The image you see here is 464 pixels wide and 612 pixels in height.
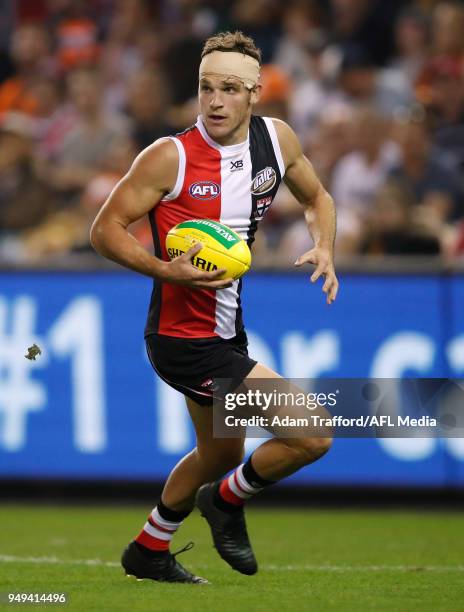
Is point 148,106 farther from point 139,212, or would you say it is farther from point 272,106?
point 139,212

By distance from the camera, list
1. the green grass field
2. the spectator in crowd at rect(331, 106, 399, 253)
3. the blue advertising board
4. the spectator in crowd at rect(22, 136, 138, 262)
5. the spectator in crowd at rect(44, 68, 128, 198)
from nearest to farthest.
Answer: the green grass field < the blue advertising board < the spectator in crowd at rect(22, 136, 138, 262) < the spectator in crowd at rect(331, 106, 399, 253) < the spectator in crowd at rect(44, 68, 128, 198)

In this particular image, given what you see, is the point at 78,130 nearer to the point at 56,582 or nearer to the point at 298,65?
the point at 298,65

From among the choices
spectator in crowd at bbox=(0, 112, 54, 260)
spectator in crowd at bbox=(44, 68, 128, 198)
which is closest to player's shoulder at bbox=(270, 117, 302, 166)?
spectator in crowd at bbox=(0, 112, 54, 260)

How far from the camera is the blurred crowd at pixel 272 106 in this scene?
11.4m

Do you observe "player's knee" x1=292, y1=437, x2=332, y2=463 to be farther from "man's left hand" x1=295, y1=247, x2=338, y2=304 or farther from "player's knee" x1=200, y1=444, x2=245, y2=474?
"man's left hand" x1=295, y1=247, x2=338, y2=304

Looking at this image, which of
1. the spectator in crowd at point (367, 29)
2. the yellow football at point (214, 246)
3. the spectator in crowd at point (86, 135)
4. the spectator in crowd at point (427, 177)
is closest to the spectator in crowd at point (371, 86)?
the spectator in crowd at point (367, 29)

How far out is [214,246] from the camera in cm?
596

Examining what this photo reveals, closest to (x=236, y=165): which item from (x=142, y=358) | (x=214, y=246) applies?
(x=214, y=246)

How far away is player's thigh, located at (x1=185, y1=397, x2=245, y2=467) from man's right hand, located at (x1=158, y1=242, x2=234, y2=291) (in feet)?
2.33

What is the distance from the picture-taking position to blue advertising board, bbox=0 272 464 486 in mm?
10102

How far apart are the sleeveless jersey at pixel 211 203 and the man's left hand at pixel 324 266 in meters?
0.36

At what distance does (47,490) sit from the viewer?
10.7m

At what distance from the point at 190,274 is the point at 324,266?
73 centimetres

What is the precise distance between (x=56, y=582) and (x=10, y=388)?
4.05 metres
